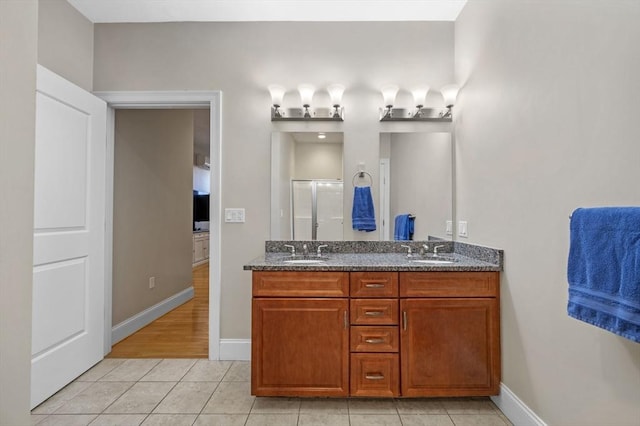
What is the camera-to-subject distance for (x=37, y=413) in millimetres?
1951

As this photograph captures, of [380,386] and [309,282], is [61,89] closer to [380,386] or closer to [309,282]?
[309,282]

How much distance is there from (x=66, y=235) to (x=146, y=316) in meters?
1.53

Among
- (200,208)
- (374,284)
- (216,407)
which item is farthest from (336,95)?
(200,208)

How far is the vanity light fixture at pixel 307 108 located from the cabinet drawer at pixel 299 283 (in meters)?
1.28

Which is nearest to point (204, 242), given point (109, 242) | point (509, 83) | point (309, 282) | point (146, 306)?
point (146, 306)

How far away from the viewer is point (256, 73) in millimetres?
2707

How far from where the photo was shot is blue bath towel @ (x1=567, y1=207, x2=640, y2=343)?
1024mm

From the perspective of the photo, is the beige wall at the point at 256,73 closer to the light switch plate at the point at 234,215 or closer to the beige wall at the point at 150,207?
the light switch plate at the point at 234,215

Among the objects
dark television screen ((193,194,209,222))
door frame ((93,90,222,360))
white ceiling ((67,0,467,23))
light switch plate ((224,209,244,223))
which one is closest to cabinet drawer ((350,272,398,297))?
light switch plate ((224,209,244,223))

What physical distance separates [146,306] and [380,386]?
2.63 m

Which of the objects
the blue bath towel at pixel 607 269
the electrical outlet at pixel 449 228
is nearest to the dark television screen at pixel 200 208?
the electrical outlet at pixel 449 228

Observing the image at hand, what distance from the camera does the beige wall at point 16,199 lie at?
0.77 metres

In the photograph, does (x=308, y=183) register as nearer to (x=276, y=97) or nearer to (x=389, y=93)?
(x=276, y=97)

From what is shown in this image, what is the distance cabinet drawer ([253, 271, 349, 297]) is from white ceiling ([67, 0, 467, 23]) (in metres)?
1.95
